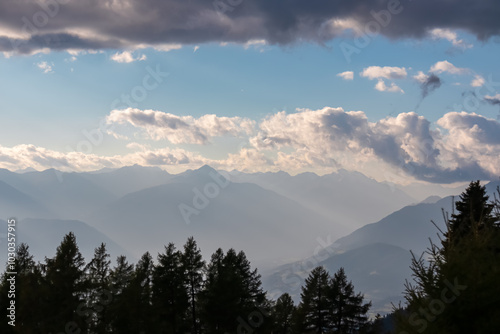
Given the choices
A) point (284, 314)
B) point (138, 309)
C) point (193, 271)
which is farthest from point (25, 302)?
point (284, 314)

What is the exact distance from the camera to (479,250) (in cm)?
1204

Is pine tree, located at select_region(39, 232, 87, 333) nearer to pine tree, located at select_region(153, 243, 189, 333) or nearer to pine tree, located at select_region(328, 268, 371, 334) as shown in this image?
pine tree, located at select_region(153, 243, 189, 333)

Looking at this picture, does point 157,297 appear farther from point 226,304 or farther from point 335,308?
point 335,308

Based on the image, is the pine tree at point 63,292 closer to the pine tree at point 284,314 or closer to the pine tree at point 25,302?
the pine tree at point 25,302

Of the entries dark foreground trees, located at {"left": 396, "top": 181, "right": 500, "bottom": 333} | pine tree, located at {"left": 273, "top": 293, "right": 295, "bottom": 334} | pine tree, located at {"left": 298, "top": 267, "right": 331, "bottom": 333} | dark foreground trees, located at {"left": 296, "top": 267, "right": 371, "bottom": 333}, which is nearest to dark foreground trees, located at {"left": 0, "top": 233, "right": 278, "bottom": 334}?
pine tree, located at {"left": 298, "top": 267, "right": 331, "bottom": 333}

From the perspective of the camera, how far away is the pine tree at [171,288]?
40.1 metres

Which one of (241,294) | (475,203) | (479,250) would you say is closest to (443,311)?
(479,250)

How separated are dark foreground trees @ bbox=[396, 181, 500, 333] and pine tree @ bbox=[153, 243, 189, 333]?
30.8 m

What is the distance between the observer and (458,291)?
438 inches

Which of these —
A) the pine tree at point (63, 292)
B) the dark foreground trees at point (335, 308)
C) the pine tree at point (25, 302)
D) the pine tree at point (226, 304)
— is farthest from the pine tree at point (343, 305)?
the pine tree at point (25, 302)

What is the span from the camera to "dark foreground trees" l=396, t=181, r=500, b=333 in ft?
35.6

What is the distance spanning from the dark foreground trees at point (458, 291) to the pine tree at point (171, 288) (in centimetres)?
3081

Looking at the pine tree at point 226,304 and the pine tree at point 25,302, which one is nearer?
the pine tree at point 25,302

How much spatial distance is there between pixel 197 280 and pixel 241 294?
5.54m
